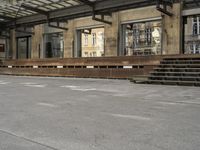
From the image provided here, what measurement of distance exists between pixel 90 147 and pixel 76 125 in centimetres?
164

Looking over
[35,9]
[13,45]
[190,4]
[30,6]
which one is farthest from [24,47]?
[190,4]

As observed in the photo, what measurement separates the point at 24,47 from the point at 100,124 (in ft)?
95.4

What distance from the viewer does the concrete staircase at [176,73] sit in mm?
15797

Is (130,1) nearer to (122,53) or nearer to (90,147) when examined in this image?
(122,53)

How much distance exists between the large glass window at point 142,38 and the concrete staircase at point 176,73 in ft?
17.9

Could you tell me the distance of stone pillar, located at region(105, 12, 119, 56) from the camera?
2538 centimetres

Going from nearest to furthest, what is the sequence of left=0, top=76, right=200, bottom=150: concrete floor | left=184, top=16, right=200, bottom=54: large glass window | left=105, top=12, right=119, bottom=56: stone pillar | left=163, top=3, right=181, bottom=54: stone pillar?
left=0, top=76, right=200, bottom=150: concrete floor, left=163, top=3, right=181, bottom=54: stone pillar, left=184, top=16, right=200, bottom=54: large glass window, left=105, top=12, right=119, bottom=56: stone pillar

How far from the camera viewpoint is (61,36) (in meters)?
30.3

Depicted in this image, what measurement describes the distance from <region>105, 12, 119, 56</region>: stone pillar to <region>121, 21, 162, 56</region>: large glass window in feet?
1.90

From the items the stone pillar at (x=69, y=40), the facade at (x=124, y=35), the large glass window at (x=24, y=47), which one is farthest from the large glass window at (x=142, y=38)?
the large glass window at (x=24, y=47)

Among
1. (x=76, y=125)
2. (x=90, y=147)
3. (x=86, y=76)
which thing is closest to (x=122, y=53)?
(x=86, y=76)

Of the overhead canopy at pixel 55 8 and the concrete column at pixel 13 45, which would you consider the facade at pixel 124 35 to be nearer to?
the overhead canopy at pixel 55 8

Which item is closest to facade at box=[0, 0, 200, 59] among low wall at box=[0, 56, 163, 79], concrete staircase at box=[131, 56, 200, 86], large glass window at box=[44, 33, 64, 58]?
large glass window at box=[44, 33, 64, 58]

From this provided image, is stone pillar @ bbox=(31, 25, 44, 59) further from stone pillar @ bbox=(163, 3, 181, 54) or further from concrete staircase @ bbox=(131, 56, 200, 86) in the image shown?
concrete staircase @ bbox=(131, 56, 200, 86)
